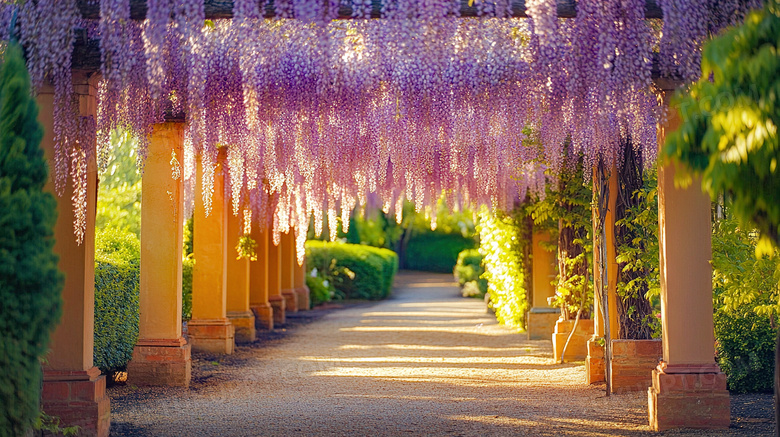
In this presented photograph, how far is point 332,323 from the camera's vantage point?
13641 millimetres

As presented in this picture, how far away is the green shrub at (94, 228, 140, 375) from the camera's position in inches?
246

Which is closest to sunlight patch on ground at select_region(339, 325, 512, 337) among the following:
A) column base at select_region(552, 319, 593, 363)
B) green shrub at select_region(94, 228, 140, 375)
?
column base at select_region(552, 319, 593, 363)

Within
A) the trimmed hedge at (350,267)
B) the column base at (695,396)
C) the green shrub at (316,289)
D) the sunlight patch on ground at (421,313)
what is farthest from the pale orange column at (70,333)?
the trimmed hedge at (350,267)

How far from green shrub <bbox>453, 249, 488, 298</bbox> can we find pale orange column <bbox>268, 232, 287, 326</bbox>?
7.35 metres

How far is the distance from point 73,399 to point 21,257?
146 centimetres

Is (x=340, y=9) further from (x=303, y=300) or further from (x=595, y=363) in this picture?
(x=303, y=300)

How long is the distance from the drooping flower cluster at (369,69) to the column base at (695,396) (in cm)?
170

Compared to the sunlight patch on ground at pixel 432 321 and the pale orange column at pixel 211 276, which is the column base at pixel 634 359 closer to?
the pale orange column at pixel 211 276

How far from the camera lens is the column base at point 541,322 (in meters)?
10.2

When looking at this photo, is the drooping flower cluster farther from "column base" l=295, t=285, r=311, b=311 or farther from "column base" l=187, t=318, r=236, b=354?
"column base" l=295, t=285, r=311, b=311

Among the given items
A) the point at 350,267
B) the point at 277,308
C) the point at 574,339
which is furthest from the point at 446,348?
the point at 350,267

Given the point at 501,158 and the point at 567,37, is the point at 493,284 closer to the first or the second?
the point at 501,158

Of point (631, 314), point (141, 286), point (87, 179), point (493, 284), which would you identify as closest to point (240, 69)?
point (87, 179)

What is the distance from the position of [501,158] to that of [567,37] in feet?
9.58
